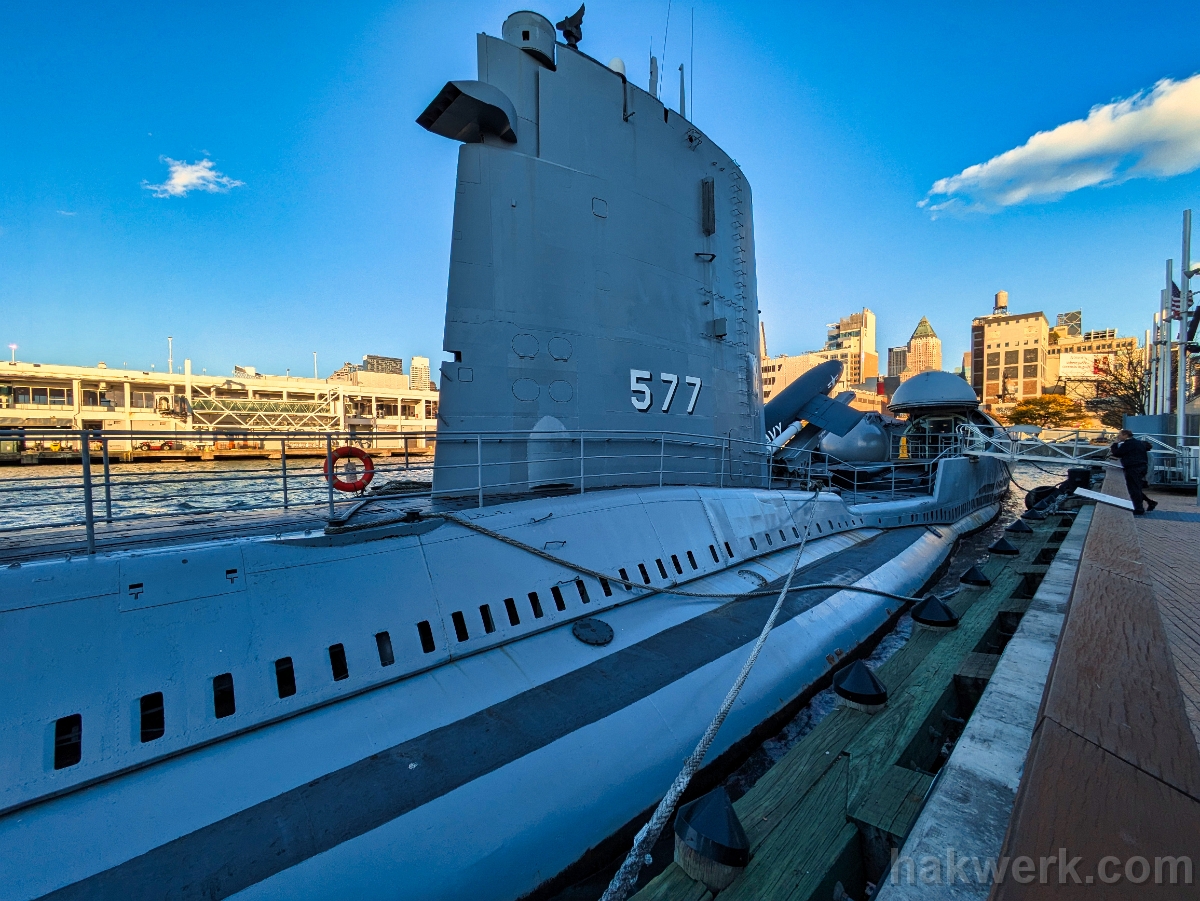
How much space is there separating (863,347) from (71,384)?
115263mm

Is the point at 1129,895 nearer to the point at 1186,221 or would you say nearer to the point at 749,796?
the point at 749,796

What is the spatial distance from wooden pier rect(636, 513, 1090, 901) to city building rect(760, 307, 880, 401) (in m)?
79.6

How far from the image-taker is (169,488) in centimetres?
1758

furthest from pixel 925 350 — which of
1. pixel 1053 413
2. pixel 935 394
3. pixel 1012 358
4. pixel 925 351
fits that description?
pixel 935 394

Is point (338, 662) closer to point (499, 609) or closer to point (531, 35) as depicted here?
point (499, 609)

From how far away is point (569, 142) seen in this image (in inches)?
237

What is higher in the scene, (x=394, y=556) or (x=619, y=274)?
(x=619, y=274)

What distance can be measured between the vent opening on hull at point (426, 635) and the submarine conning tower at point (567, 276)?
1652 mm

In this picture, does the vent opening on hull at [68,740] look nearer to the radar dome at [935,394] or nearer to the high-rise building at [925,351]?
the radar dome at [935,394]

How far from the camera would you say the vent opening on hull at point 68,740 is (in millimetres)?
2482

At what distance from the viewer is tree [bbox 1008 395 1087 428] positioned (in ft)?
150

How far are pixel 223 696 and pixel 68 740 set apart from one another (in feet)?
1.96

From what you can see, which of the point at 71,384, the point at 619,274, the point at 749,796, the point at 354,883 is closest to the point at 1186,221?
the point at 619,274

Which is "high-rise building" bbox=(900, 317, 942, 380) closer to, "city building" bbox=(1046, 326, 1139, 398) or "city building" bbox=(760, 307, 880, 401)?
"city building" bbox=(760, 307, 880, 401)
